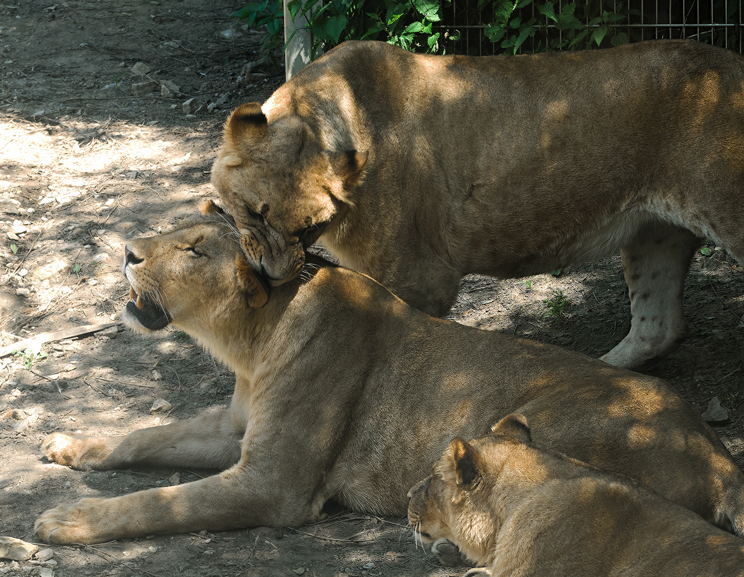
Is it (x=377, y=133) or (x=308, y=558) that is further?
(x=377, y=133)

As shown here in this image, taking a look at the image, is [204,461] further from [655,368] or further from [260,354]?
[655,368]

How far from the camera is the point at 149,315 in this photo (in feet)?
13.6

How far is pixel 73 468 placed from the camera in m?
4.36

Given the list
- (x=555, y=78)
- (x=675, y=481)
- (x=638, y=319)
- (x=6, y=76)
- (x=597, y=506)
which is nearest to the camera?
(x=597, y=506)

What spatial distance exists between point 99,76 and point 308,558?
6970 millimetres

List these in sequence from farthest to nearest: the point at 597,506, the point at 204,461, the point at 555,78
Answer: the point at 555,78, the point at 204,461, the point at 597,506

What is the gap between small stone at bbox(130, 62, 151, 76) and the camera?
927cm

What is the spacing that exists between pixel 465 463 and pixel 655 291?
9.54 feet

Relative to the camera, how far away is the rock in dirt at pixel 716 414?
491 centimetres

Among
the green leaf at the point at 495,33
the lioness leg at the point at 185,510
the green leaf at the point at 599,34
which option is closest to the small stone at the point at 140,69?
the green leaf at the point at 495,33

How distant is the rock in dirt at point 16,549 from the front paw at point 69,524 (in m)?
0.09

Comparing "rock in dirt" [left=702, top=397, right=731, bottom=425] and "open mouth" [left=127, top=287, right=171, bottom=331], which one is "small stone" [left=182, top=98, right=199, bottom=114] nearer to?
"open mouth" [left=127, top=287, right=171, bottom=331]

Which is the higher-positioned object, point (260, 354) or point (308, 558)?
point (260, 354)

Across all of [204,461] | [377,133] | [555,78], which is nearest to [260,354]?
[204,461]
